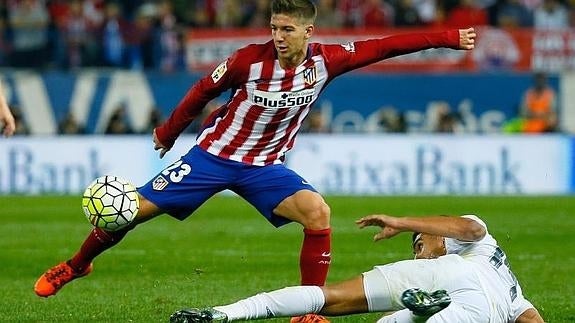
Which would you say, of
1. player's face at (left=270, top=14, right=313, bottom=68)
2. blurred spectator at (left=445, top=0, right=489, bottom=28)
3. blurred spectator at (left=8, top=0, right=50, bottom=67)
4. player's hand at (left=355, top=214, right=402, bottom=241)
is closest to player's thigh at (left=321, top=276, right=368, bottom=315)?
player's hand at (left=355, top=214, right=402, bottom=241)

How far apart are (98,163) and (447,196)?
5.51 metres

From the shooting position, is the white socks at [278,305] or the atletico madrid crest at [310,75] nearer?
the white socks at [278,305]

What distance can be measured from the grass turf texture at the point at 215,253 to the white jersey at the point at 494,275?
1.18 m

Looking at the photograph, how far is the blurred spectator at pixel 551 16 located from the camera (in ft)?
75.4

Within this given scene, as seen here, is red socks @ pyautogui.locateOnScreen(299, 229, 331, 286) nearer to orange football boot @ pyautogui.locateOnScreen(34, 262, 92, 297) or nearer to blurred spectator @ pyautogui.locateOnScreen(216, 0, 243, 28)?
orange football boot @ pyautogui.locateOnScreen(34, 262, 92, 297)

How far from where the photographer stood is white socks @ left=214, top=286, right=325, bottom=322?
256 inches

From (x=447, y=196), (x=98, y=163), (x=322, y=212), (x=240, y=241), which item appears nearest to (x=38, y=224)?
(x=240, y=241)

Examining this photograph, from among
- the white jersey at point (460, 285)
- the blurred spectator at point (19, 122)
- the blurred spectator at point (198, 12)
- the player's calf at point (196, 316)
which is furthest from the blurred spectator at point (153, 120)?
the player's calf at point (196, 316)

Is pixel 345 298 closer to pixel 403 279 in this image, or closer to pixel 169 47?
pixel 403 279

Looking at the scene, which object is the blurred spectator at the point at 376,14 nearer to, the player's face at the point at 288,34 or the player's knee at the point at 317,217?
the player's face at the point at 288,34

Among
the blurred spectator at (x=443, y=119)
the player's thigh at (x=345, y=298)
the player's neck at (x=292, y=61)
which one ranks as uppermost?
the player's neck at (x=292, y=61)

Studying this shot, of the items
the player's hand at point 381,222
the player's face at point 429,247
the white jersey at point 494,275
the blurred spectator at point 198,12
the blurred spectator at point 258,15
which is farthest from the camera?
the blurred spectator at point 198,12

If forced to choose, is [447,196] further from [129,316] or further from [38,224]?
[129,316]

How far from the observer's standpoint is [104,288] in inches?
382
